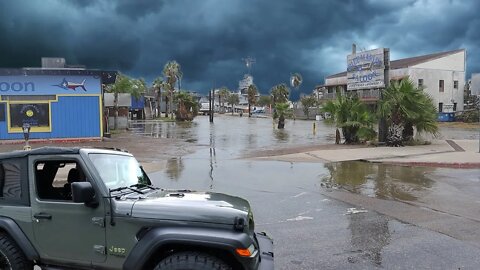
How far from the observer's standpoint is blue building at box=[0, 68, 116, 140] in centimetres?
2403

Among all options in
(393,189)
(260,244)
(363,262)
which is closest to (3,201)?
(260,244)

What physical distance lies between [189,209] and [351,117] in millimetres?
19129

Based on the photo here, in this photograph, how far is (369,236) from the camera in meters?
6.64

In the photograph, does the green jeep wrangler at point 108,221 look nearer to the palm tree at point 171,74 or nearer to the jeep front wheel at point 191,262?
the jeep front wheel at point 191,262

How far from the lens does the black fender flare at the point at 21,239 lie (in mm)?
4145

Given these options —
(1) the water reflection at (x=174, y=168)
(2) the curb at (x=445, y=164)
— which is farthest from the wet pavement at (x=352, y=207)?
(2) the curb at (x=445, y=164)

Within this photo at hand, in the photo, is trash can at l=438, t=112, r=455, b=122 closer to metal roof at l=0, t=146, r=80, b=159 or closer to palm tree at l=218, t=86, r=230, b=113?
metal roof at l=0, t=146, r=80, b=159

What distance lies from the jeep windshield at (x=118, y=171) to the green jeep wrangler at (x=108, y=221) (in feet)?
0.04

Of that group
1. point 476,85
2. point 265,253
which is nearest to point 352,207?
point 265,253

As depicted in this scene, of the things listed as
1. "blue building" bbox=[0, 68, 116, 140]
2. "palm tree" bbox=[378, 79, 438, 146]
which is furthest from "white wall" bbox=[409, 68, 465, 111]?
"blue building" bbox=[0, 68, 116, 140]

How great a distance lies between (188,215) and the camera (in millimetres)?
3672

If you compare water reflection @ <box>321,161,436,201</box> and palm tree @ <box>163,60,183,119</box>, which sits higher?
palm tree @ <box>163,60,183,119</box>

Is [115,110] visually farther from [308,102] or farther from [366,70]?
[308,102]

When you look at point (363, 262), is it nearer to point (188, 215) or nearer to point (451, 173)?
point (188, 215)
